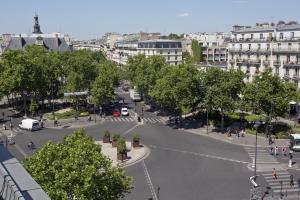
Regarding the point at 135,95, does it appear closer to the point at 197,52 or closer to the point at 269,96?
the point at 269,96

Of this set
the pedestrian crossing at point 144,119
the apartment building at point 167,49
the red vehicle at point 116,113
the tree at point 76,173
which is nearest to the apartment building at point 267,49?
the pedestrian crossing at point 144,119

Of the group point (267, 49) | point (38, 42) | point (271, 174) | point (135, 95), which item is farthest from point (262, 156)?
point (38, 42)

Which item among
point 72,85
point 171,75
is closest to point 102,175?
point 171,75

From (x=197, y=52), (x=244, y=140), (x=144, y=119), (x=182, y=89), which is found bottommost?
(x=244, y=140)

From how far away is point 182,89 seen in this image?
63.6m

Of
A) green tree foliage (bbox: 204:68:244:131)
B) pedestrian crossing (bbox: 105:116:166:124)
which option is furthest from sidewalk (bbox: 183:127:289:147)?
pedestrian crossing (bbox: 105:116:166:124)

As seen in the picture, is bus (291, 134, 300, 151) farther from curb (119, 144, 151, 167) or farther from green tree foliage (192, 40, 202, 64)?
green tree foliage (192, 40, 202, 64)

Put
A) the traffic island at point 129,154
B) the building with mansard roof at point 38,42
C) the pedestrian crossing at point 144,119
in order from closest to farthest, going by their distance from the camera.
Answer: the traffic island at point 129,154 < the pedestrian crossing at point 144,119 < the building with mansard roof at point 38,42

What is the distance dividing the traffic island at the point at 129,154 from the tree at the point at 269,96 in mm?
18076

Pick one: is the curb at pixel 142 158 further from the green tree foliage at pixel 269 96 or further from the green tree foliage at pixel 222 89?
the green tree foliage at pixel 269 96

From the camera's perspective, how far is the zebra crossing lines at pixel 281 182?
37844mm

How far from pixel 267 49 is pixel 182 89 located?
25361 millimetres

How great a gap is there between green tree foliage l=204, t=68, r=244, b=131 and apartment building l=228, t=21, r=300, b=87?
16570 mm

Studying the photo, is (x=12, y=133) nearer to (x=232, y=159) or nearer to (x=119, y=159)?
(x=119, y=159)
